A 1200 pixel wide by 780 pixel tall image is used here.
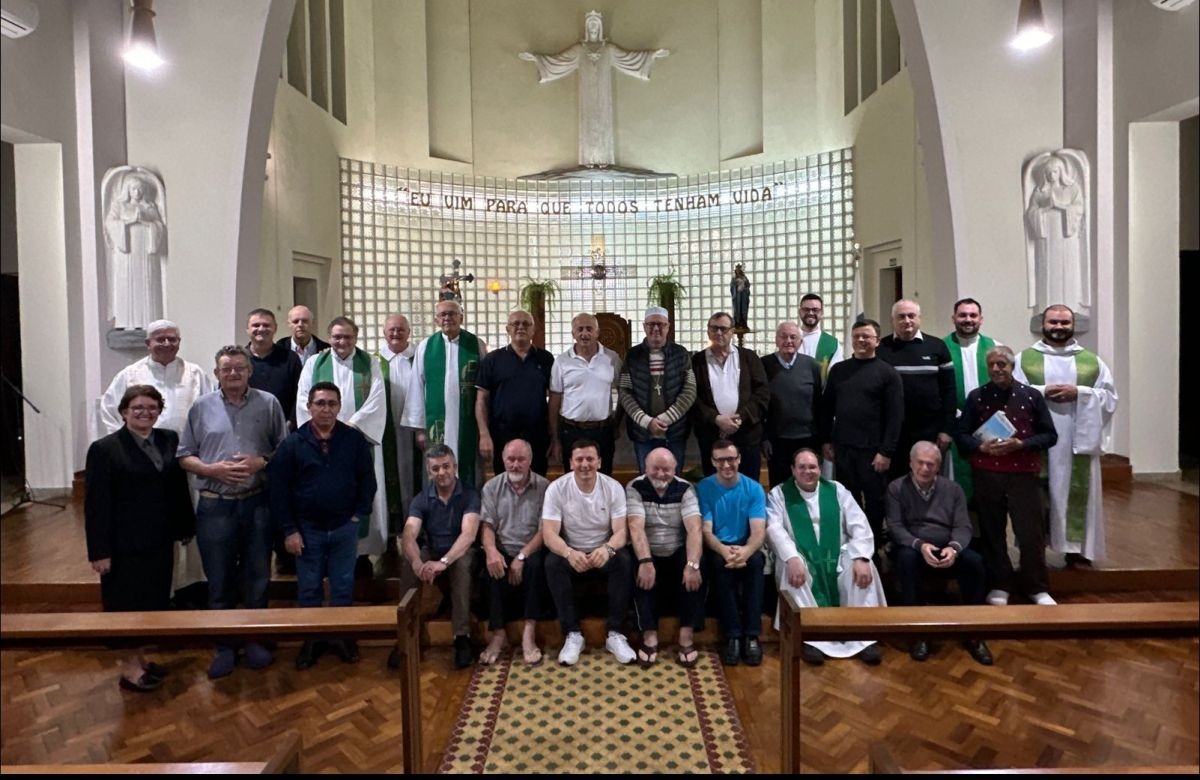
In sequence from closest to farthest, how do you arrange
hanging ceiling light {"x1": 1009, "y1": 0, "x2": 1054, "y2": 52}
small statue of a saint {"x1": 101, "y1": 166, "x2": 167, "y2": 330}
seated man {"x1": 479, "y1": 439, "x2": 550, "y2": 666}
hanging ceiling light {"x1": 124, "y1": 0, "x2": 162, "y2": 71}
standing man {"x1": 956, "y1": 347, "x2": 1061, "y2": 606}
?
1. seated man {"x1": 479, "y1": 439, "x2": 550, "y2": 666}
2. standing man {"x1": 956, "y1": 347, "x2": 1061, "y2": 606}
3. hanging ceiling light {"x1": 1009, "y1": 0, "x2": 1054, "y2": 52}
4. hanging ceiling light {"x1": 124, "y1": 0, "x2": 162, "y2": 71}
5. small statue of a saint {"x1": 101, "y1": 166, "x2": 167, "y2": 330}

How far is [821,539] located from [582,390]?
1531mm

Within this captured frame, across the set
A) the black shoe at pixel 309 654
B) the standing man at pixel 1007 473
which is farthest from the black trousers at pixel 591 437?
the standing man at pixel 1007 473

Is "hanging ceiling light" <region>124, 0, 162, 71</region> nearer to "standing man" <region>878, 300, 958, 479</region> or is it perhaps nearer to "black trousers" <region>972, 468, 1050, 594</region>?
"standing man" <region>878, 300, 958, 479</region>

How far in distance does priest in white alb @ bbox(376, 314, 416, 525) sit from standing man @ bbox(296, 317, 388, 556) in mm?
187

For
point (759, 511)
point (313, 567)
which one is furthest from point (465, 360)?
point (759, 511)

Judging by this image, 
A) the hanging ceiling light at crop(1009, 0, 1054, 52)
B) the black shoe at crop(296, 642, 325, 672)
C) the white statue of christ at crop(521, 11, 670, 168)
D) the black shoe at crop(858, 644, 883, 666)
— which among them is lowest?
the black shoe at crop(858, 644, 883, 666)

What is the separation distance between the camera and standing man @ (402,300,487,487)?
4656 mm

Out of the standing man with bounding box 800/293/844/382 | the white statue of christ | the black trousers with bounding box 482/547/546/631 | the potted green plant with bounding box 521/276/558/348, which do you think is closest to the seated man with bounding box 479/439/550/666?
the black trousers with bounding box 482/547/546/631

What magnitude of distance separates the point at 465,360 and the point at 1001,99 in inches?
167

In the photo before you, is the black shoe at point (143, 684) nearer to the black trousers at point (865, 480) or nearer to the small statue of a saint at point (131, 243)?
the small statue of a saint at point (131, 243)

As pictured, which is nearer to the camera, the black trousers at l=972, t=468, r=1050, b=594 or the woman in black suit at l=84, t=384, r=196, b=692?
the woman in black suit at l=84, t=384, r=196, b=692

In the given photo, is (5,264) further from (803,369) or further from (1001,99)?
(1001,99)

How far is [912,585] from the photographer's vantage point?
3.89m

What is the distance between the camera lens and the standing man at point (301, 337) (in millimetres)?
4637
